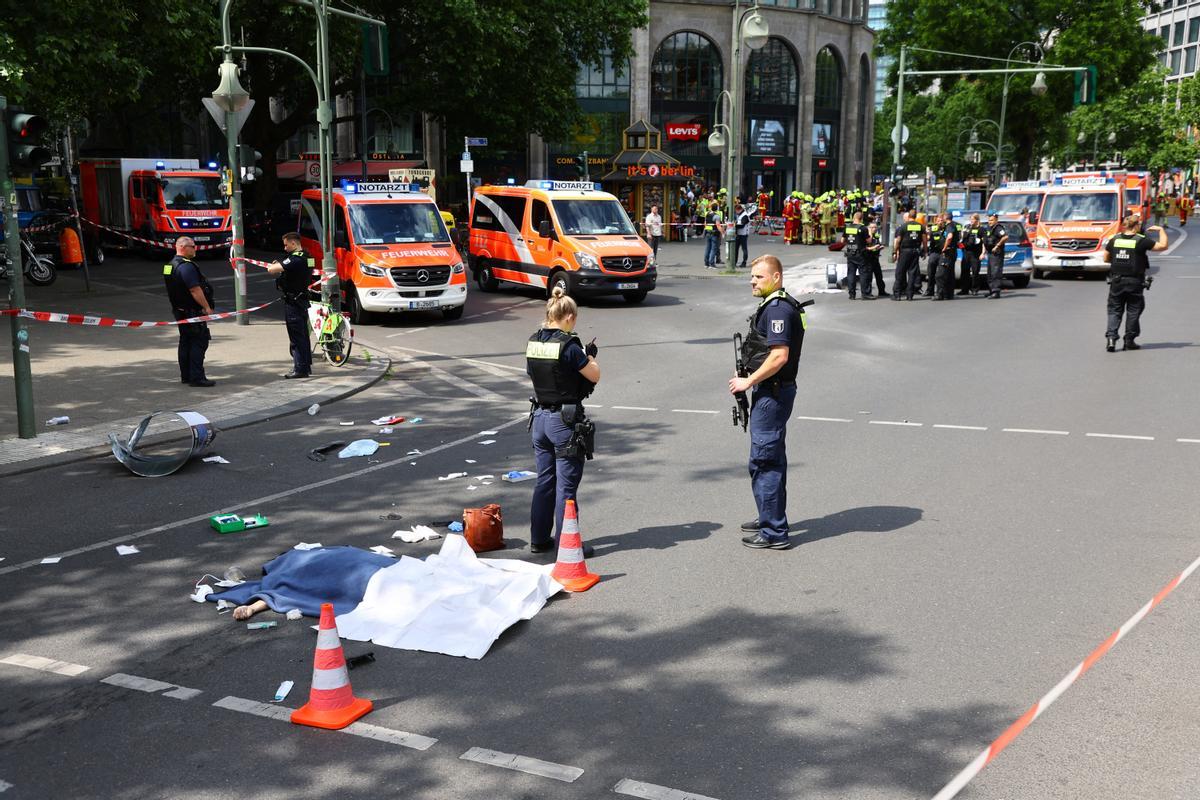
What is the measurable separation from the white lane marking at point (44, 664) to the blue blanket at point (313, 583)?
3.13 ft

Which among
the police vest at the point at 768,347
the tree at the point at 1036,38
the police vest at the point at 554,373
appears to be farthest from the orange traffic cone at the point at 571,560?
the tree at the point at 1036,38

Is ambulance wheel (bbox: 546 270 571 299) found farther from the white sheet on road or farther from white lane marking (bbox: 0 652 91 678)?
white lane marking (bbox: 0 652 91 678)

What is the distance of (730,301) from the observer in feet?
73.1

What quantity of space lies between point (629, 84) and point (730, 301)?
3932 cm

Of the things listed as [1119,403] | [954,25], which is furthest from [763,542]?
[954,25]

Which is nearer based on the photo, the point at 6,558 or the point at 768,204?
the point at 6,558

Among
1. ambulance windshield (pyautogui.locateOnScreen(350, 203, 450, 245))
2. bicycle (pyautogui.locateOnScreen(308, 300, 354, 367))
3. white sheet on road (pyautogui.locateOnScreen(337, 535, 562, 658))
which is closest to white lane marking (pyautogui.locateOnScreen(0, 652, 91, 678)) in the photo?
white sheet on road (pyautogui.locateOnScreen(337, 535, 562, 658))

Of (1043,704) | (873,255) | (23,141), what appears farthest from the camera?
(873,255)

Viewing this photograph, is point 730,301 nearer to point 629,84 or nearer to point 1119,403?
point 1119,403

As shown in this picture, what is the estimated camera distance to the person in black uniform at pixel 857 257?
2222cm

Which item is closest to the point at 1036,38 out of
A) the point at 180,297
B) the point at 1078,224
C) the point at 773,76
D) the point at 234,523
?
the point at 773,76

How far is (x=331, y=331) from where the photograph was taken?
14336mm

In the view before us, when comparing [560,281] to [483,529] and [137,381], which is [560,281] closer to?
[137,381]

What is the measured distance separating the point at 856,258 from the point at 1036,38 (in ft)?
111
